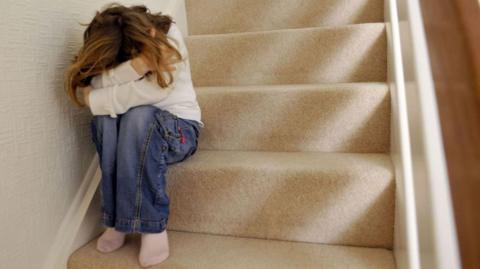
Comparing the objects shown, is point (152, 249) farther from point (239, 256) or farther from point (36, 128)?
point (36, 128)

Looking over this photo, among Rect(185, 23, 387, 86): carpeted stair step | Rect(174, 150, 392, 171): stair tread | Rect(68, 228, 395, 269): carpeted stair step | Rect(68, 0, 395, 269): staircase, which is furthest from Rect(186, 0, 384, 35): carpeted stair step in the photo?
Rect(68, 228, 395, 269): carpeted stair step

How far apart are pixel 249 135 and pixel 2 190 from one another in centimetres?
64

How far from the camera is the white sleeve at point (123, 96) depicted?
0.97m

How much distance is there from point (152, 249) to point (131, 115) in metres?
0.32

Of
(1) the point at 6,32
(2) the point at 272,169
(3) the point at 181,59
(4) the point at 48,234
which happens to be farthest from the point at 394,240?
(1) the point at 6,32

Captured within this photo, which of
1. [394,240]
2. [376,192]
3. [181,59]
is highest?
[181,59]

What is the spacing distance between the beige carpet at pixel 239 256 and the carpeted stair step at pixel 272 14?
2.84 ft

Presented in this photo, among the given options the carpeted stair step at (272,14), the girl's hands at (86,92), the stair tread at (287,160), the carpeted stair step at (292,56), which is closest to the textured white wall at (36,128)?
the girl's hands at (86,92)

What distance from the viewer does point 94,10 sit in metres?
1.13

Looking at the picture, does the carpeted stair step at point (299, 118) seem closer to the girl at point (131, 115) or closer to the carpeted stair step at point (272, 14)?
the girl at point (131, 115)

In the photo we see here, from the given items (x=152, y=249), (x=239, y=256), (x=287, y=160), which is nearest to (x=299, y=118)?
(x=287, y=160)

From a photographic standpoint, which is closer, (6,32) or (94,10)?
(6,32)

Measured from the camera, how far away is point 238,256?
94 cm

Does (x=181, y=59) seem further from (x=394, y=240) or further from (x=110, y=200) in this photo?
(x=394, y=240)
